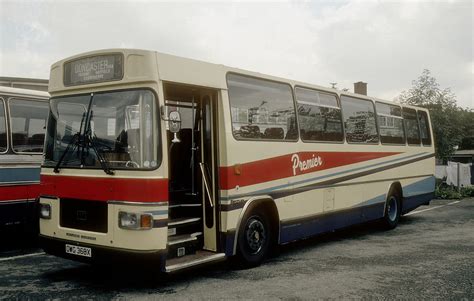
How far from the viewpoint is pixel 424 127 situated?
14.2 metres

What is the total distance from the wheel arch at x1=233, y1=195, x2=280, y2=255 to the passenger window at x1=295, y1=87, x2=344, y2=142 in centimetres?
150

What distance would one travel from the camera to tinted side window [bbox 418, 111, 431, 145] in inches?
554

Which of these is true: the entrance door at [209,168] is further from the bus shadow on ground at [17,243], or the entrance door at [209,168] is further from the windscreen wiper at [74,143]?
the bus shadow on ground at [17,243]

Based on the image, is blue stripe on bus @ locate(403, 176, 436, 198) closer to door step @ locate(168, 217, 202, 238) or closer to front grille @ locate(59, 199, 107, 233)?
door step @ locate(168, 217, 202, 238)

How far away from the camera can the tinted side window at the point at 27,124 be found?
925cm

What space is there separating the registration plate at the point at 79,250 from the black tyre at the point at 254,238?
7.15ft

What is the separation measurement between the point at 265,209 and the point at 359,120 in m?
3.85

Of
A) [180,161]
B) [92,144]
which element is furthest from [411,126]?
[92,144]

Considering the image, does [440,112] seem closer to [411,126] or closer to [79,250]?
[411,126]

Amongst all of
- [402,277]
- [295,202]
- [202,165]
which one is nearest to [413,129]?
[295,202]

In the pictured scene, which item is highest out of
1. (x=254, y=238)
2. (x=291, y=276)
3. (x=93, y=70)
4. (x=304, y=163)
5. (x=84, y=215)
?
(x=93, y=70)

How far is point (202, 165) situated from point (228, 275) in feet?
5.47

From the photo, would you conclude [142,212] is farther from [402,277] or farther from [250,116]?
[402,277]


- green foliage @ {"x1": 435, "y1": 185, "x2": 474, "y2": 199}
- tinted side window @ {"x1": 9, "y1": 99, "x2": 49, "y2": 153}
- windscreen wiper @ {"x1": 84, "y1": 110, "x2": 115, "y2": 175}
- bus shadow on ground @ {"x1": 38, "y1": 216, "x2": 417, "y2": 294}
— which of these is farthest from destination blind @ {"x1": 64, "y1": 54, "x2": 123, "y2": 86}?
green foliage @ {"x1": 435, "y1": 185, "x2": 474, "y2": 199}
